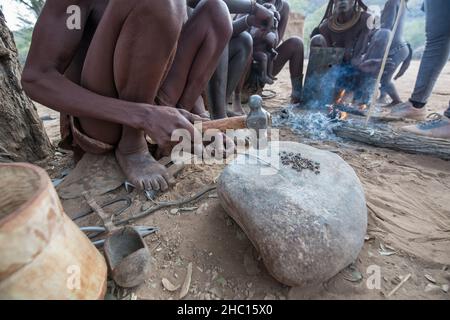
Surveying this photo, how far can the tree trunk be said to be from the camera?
6.31 ft

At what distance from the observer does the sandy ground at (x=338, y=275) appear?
113 cm

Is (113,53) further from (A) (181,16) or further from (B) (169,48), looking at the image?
(A) (181,16)

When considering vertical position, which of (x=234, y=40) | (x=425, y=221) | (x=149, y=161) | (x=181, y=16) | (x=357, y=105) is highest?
(x=181, y=16)

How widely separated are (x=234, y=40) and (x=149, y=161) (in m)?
2.12

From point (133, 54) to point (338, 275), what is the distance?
150 cm

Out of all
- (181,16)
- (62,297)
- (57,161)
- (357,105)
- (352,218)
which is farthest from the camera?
(357,105)

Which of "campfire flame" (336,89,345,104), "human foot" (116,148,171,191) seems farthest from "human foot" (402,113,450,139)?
"human foot" (116,148,171,191)

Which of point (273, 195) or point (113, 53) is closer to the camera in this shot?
point (273, 195)

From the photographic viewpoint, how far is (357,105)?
4.27m

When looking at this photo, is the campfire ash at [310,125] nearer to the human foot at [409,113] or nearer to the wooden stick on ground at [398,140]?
the wooden stick on ground at [398,140]

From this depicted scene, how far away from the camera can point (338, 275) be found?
1.18 meters

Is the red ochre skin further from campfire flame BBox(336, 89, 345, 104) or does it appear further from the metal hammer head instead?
campfire flame BBox(336, 89, 345, 104)

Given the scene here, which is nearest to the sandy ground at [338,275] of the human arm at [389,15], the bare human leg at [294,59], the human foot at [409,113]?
the human foot at [409,113]
